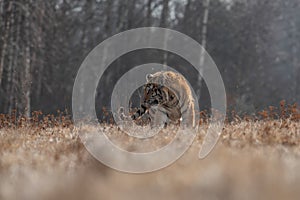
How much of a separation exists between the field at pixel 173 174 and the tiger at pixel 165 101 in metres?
2.10

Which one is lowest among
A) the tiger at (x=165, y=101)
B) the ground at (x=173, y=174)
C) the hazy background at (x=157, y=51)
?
the ground at (x=173, y=174)

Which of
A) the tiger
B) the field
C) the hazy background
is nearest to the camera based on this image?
the field

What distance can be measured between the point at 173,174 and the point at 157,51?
81.8 feet

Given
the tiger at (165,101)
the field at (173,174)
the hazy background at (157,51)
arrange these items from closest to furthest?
the field at (173,174) → the tiger at (165,101) → the hazy background at (157,51)

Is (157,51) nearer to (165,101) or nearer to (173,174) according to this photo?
(165,101)

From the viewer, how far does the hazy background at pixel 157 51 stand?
86.6 ft

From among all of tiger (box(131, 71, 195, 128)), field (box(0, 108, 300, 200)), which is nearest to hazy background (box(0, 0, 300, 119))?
tiger (box(131, 71, 195, 128))

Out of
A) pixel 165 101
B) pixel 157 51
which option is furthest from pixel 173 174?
pixel 157 51

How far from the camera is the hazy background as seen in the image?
86.6 feet

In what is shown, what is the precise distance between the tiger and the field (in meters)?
2.10

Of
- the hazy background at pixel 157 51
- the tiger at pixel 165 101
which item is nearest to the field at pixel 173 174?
the tiger at pixel 165 101

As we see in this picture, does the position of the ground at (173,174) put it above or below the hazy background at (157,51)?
below

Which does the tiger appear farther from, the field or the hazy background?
the hazy background

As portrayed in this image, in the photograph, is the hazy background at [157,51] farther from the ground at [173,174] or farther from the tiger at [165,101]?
the ground at [173,174]
